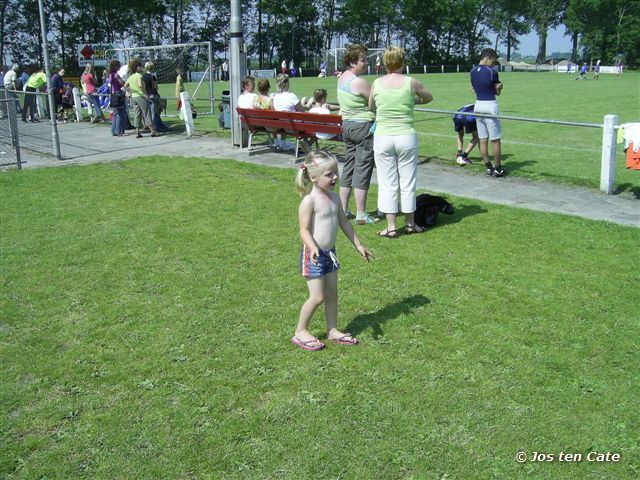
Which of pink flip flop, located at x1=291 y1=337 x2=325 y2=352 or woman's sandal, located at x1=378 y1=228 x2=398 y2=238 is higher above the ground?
woman's sandal, located at x1=378 y1=228 x2=398 y2=238

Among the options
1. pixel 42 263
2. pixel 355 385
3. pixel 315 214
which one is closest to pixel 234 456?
pixel 355 385

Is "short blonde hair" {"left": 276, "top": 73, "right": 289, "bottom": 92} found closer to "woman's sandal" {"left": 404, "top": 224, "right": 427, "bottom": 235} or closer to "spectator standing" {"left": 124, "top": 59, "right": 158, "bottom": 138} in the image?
"spectator standing" {"left": 124, "top": 59, "right": 158, "bottom": 138}

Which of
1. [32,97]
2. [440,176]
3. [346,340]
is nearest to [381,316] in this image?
[346,340]

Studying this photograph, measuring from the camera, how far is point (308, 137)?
11766 millimetres

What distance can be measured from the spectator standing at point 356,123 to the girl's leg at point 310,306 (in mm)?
3145

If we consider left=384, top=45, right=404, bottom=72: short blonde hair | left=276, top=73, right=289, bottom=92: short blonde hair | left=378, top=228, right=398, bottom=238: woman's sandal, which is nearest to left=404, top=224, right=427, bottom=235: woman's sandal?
left=378, top=228, right=398, bottom=238: woman's sandal

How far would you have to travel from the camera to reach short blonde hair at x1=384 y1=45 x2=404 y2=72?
656 cm

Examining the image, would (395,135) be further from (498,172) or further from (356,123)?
(498,172)

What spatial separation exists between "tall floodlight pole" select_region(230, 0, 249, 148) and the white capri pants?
6828mm

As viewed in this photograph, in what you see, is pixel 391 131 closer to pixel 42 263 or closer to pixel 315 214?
pixel 315 214

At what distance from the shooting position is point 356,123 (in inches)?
293

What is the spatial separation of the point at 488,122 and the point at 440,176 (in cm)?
112

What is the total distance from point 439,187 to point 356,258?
3499 mm

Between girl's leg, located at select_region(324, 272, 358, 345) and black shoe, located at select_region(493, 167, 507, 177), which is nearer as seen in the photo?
girl's leg, located at select_region(324, 272, 358, 345)
